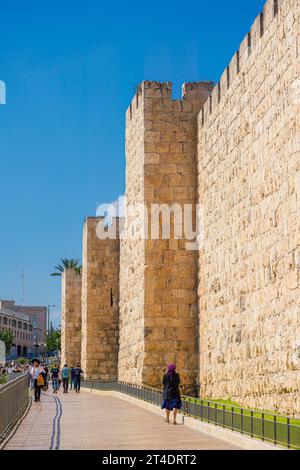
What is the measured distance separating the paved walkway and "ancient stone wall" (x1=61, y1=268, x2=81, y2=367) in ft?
57.1

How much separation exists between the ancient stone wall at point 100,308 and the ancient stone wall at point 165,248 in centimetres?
885

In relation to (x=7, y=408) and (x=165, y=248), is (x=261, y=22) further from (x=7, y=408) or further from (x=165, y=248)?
(x=7, y=408)

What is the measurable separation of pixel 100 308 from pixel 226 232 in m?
12.7

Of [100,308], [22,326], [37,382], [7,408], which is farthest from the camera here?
[22,326]

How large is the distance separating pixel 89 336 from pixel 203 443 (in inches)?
680

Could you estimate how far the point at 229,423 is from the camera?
359 inches

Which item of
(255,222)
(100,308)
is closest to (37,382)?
(255,222)

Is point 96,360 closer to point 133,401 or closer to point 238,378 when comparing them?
point 133,401

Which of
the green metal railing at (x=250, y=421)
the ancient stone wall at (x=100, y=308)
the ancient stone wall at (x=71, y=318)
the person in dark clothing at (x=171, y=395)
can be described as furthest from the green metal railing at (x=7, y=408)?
the ancient stone wall at (x=71, y=318)

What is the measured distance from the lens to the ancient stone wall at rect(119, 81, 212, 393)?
52.5 feet

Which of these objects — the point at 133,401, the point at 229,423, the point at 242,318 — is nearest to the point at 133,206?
the point at 133,401

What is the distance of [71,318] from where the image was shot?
1268 inches

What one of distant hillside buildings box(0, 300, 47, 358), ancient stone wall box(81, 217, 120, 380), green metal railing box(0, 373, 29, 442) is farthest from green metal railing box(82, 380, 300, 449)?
distant hillside buildings box(0, 300, 47, 358)
